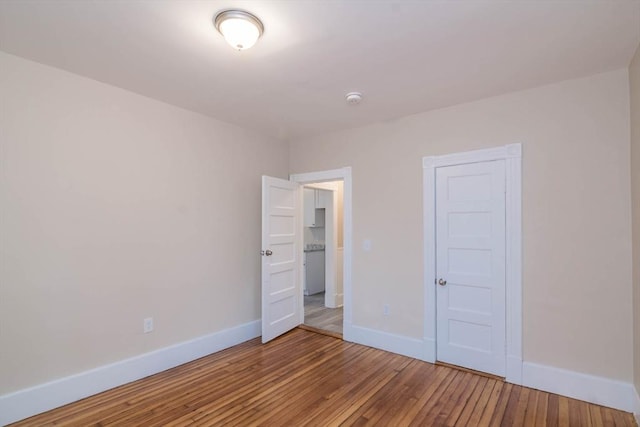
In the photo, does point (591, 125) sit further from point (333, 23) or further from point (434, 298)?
point (333, 23)

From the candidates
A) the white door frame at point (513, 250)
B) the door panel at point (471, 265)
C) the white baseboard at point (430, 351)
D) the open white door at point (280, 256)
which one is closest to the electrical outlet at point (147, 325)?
the open white door at point (280, 256)

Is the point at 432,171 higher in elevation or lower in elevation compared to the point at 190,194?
higher

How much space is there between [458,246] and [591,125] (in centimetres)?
147

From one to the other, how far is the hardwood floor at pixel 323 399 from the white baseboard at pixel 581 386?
72 mm

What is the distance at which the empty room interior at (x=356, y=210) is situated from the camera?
83.7 inches

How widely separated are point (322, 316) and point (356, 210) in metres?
2.00

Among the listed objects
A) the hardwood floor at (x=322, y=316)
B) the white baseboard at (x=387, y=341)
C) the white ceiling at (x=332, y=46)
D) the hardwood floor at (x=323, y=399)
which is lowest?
the hardwood floor at (x=322, y=316)

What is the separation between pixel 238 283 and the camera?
13.1 feet

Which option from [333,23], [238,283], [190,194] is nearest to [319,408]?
[238,283]

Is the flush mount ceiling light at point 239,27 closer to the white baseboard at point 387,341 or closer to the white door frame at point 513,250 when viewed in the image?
the white door frame at point 513,250

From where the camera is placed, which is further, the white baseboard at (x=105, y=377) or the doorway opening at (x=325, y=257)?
the doorway opening at (x=325, y=257)

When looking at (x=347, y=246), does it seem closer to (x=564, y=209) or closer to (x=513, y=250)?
(x=513, y=250)

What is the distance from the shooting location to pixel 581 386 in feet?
8.58

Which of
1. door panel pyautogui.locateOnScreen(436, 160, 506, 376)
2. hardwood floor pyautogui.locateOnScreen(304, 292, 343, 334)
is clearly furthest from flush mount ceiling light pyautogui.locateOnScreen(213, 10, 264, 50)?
hardwood floor pyautogui.locateOnScreen(304, 292, 343, 334)
